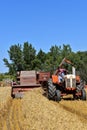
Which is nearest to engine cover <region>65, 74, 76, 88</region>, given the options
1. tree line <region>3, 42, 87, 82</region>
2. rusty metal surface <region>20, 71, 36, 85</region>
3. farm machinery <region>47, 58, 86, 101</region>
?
farm machinery <region>47, 58, 86, 101</region>

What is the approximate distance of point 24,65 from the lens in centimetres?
8575

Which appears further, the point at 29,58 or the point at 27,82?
the point at 29,58

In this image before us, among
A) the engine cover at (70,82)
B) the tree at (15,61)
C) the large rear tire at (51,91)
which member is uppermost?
the tree at (15,61)

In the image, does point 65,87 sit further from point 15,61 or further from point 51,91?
point 15,61

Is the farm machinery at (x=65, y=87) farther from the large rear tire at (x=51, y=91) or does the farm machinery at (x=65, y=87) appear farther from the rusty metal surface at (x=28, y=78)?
the rusty metal surface at (x=28, y=78)

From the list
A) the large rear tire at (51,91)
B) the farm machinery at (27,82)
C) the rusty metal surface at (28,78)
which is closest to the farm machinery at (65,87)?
the large rear tire at (51,91)

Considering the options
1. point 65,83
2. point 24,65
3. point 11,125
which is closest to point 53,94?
point 65,83

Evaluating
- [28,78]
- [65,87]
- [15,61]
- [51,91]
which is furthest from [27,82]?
[15,61]

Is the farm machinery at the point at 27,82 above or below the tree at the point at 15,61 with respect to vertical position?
below

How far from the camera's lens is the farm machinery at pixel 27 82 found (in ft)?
106

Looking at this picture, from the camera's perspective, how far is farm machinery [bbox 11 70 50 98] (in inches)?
1276

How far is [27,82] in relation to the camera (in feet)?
115

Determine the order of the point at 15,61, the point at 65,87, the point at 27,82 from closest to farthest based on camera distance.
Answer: the point at 65,87 → the point at 27,82 → the point at 15,61

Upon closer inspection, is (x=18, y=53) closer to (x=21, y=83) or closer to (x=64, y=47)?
(x=64, y=47)
